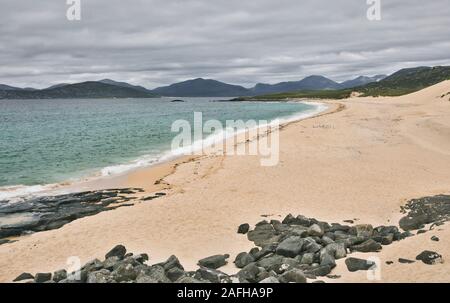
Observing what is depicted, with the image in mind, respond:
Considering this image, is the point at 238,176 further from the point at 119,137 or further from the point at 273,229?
the point at 119,137

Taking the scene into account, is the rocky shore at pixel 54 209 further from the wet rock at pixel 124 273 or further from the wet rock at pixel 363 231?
the wet rock at pixel 363 231

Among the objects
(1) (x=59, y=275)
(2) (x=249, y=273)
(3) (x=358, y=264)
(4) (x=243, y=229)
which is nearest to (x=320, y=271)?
(3) (x=358, y=264)

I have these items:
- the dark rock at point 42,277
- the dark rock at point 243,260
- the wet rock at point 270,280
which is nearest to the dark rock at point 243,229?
the dark rock at point 243,260

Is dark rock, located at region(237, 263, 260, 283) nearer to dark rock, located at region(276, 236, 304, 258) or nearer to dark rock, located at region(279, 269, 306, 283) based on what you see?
dark rock, located at region(279, 269, 306, 283)

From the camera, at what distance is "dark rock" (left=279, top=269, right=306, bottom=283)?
37.1 feet

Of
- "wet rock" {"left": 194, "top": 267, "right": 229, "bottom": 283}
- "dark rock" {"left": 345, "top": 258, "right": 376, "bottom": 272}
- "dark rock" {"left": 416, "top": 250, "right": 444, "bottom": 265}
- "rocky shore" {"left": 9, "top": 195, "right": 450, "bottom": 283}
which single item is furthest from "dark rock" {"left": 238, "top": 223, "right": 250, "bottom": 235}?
"dark rock" {"left": 416, "top": 250, "right": 444, "bottom": 265}

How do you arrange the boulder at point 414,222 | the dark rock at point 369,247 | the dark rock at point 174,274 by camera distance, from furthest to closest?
the boulder at point 414,222, the dark rock at point 369,247, the dark rock at point 174,274

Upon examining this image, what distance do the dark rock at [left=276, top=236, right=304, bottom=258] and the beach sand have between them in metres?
1.34

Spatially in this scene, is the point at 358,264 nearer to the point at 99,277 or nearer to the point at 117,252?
the point at 99,277

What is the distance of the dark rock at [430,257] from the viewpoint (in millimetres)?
11789
